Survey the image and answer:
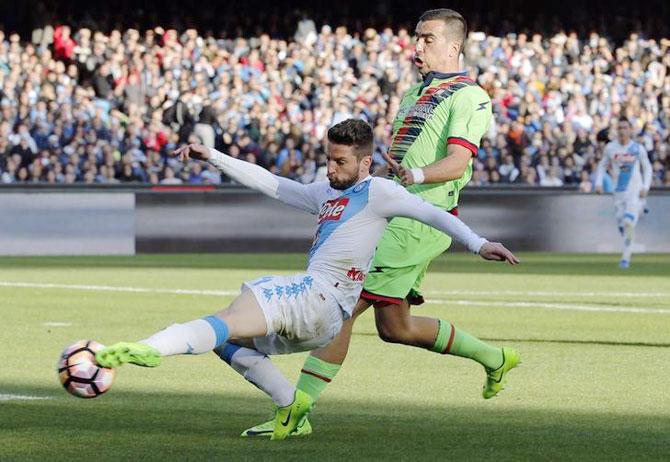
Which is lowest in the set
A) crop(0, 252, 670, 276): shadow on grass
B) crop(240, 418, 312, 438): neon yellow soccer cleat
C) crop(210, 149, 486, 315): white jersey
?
crop(0, 252, 670, 276): shadow on grass

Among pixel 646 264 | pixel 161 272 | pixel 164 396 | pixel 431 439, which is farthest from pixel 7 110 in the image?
pixel 431 439

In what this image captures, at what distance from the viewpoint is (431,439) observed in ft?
27.8

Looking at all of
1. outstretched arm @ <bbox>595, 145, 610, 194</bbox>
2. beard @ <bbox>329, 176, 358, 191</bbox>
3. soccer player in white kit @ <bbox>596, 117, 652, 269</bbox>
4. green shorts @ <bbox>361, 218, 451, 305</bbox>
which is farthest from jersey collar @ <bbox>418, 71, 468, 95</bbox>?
soccer player in white kit @ <bbox>596, 117, 652, 269</bbox>

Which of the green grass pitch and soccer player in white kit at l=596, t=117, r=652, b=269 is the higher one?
the green grass pitch

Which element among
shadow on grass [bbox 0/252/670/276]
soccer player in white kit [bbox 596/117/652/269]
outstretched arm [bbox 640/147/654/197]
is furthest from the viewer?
soccer player in white kit [bbox 596/117/652/269]

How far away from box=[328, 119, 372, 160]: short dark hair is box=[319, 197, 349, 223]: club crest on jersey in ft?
0.89

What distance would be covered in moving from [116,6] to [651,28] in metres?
13.1

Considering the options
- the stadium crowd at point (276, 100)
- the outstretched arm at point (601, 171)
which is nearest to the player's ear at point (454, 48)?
the outstretched arm at point (601, 171)

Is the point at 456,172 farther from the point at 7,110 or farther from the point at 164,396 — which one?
the point at 7,110

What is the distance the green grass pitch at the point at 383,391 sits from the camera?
8.16 m

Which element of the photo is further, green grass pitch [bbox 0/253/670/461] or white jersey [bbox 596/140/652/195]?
white jersey [bbox 596/140/652/195]

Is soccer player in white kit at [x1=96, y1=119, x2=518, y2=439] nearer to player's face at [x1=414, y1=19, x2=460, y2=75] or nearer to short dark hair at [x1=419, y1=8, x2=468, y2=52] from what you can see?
player's face at [x1=414, y1=19, x2=460, y2=75]

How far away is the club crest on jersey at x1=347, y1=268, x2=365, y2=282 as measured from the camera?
844 centimetres

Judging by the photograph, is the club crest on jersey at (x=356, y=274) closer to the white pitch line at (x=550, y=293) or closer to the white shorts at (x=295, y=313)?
the white shorts at (x=295, y=313)
